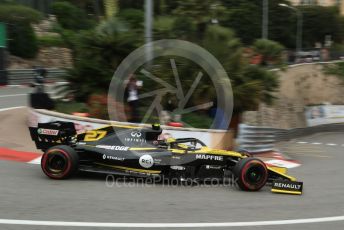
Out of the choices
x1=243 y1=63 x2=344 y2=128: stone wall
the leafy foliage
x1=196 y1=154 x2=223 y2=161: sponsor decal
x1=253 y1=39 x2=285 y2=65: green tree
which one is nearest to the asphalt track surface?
x1=196 y1=154 x2=223 y2=161: sponsor decal

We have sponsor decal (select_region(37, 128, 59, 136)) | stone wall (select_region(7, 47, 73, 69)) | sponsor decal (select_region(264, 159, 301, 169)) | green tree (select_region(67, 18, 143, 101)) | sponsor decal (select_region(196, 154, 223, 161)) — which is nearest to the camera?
sponsor decal (select_region(196, 154, 223, 161))

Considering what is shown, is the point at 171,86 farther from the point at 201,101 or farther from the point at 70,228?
the point at 70,228

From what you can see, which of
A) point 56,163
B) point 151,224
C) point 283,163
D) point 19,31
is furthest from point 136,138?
point 19,31

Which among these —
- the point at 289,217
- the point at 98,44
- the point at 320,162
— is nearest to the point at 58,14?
the point at 98,44

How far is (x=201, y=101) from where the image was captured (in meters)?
14.3

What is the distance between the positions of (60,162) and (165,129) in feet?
12.7

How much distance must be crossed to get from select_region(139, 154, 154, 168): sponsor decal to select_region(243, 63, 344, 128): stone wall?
885 inches

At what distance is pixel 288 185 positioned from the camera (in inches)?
337

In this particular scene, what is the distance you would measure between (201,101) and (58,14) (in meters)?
37.0

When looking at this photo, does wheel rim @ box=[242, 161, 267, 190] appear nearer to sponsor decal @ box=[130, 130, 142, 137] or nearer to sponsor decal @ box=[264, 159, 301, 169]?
sponsor decal @ box=[130, 130, 142, 137]

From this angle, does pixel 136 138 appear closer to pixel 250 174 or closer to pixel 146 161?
pixel 146 161

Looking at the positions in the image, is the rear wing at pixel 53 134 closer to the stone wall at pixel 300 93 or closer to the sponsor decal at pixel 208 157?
the sponsor decal at pixel 208 157

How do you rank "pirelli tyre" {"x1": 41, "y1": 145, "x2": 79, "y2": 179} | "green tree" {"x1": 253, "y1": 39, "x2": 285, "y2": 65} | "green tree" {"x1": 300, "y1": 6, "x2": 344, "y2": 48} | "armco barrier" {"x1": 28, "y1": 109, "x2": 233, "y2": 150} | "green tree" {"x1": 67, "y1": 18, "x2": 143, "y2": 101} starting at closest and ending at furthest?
"pirelli tyre" {"x1": 41, "y1": 145, "x2": 79, "y2": 179}
"armco barrier" {"x1": 28, "y1": 109, "x2": 233, "y2": 150}
"green tree" {"x1": 67, "y1": 18, "x2": 143, "y2": 101}
"green tree" {"x1": 253, "y1": 39, "x2": 285, "y2": 65}
"green tree" {"x1": 300, "y1": 6, "x2": 344, "y2": 48}

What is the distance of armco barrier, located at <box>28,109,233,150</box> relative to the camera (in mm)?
11859
